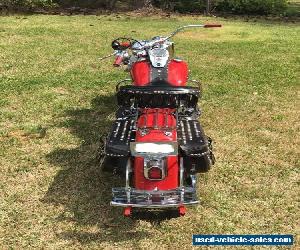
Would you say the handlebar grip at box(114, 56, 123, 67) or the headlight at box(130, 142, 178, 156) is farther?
the handlebar grip at box(114, 56, 123, 67)

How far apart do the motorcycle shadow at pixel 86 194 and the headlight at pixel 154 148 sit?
1.08 meters

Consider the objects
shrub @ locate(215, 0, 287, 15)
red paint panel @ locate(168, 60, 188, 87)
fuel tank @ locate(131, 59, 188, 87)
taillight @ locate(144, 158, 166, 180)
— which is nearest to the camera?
taillight @ locate(144, 158, 166, 180)

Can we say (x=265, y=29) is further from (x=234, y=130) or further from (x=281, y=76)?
(x=234, y=130)

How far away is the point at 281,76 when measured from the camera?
1260 cm

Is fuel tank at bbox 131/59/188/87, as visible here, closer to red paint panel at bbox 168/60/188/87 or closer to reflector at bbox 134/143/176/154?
red paint panel at bbox 168/60/188/87

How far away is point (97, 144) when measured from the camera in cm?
835

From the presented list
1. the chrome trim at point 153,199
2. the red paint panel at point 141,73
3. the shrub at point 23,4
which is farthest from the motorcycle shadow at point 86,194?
the shrub at point 23,4

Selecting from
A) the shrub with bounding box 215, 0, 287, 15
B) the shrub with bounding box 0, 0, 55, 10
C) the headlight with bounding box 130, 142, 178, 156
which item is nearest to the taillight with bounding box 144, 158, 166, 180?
the headlight with bounding box 130, 142, 178, 156

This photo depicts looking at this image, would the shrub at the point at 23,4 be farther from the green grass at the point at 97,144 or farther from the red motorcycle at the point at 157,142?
the red motorcycle at the point at 157,142

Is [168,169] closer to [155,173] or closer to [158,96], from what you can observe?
[155,173]

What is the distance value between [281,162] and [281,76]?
18.2 ft

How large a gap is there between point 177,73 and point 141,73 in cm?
58

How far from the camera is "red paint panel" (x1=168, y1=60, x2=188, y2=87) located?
6.98 metres

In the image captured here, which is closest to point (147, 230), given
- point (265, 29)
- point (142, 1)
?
point (265, 29)
